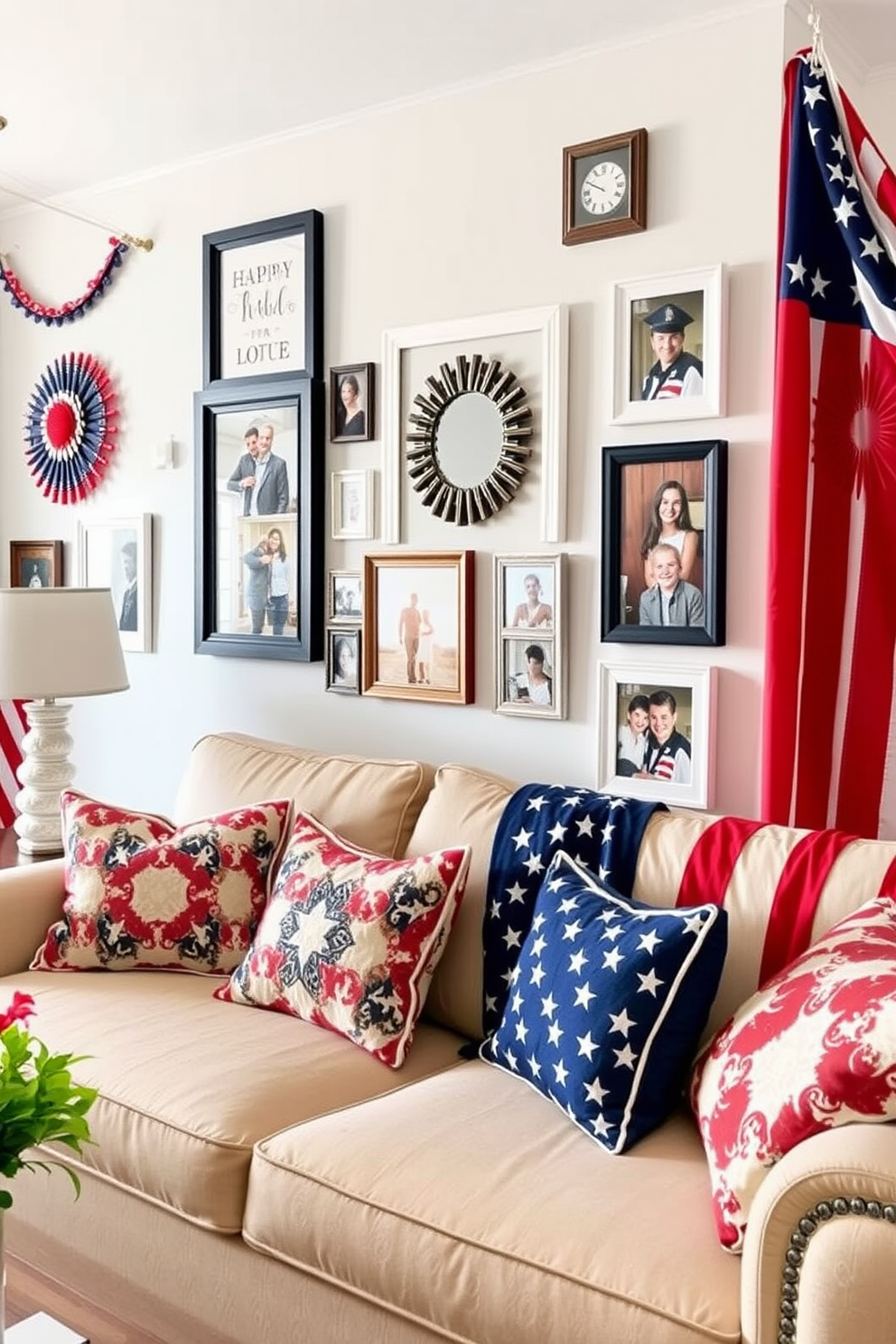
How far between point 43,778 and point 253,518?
920mm

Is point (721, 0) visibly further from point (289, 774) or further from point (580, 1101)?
point (580, 1101)

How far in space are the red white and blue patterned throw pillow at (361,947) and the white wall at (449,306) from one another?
77 cm

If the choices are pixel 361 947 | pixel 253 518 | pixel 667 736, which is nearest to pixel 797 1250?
pixel 361 947

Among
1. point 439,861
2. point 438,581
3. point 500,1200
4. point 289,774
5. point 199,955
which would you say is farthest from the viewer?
point 438,581

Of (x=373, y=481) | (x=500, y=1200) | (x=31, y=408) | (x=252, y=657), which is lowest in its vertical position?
(x=500, y=1200)

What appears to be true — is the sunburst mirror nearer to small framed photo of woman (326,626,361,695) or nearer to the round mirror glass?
the round mirror glass

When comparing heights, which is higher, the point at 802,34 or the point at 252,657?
the point at 802,34

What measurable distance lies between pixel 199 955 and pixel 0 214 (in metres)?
2.80

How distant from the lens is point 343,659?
3.44 m

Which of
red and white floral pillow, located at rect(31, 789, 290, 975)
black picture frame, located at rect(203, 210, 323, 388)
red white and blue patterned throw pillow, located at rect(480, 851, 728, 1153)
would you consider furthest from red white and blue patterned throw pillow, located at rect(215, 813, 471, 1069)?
black picture frame, located at rect(203, 210, 323, 388)

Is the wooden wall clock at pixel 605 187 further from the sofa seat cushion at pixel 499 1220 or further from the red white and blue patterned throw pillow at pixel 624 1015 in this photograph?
the sofa seat cushion at pixel 499 1220

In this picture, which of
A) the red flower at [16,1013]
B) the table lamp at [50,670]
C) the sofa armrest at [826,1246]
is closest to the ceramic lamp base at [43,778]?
the table lamp at [50,670]

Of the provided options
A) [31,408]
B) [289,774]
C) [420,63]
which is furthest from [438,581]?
[31,408]

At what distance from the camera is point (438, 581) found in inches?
127
